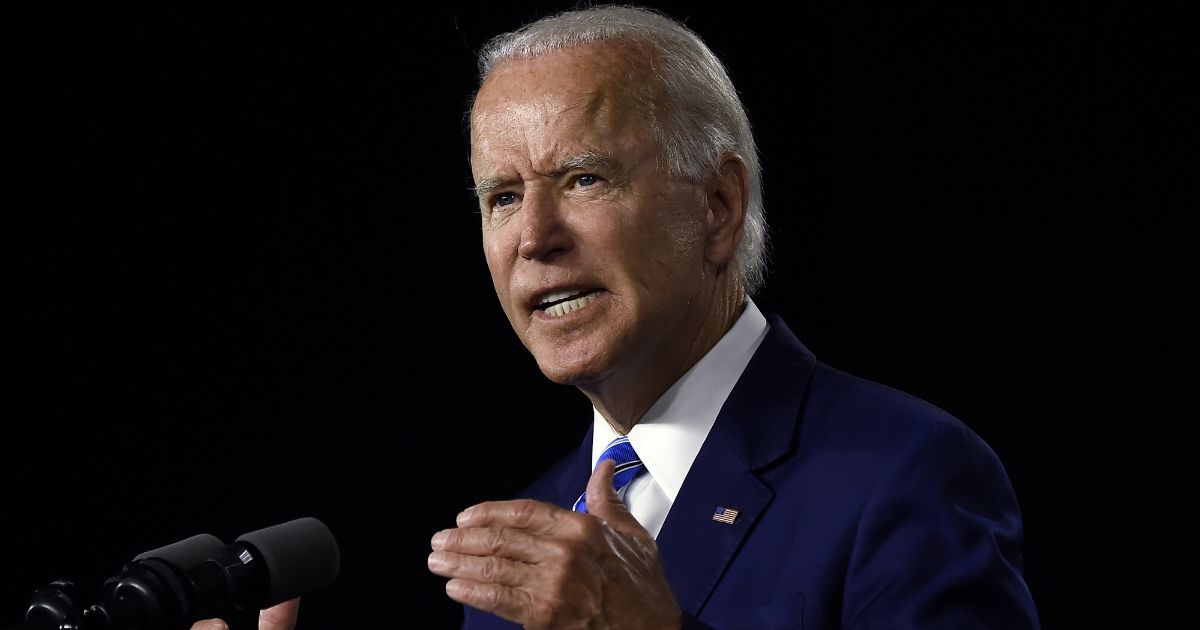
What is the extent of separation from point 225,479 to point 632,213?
7.20ft

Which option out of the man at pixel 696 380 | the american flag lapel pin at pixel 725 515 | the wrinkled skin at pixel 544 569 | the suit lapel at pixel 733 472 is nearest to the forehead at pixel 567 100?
the man at pixel 696 380

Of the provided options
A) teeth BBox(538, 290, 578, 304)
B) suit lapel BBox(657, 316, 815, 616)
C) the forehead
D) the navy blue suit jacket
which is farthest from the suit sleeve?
the forehead

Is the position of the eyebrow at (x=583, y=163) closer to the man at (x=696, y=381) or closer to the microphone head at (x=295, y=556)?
the man at (x=696, y=381)

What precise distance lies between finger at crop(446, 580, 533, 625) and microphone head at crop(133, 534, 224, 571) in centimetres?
34

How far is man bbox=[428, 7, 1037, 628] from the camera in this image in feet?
5.67

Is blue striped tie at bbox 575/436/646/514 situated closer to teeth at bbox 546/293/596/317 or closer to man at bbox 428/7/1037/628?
man at bbox 428/7/1037/628

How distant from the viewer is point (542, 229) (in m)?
2.02

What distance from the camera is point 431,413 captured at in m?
3.95

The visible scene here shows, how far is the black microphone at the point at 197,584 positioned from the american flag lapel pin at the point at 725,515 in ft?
1.92

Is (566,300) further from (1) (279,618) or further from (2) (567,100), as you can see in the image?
(1) (279,618)

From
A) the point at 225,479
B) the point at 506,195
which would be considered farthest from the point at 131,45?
the point at 506,195

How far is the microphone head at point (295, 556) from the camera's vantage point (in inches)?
68.4

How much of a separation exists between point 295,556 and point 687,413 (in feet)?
2.23

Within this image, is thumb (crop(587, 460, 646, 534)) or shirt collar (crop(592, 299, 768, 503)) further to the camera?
shirt collar (crop(592, 299, 768, 503))
